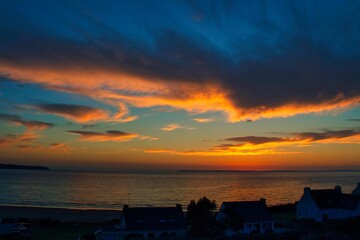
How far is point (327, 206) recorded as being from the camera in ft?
194

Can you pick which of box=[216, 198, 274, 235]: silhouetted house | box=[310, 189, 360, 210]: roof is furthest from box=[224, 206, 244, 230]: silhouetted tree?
box=[310, 189, 360, 210]: roof

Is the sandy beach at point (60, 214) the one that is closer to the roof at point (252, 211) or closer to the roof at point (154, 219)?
the roof at point (154, 219)

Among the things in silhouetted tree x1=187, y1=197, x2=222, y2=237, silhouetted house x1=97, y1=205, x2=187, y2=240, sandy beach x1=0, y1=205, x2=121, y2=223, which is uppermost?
silhouetted tree x1=187, y1=197, x2=222, y2=237

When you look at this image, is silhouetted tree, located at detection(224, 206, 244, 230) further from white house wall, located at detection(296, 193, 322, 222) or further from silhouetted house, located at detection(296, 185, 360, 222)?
silhouetted house, located at detection(296, 185, 360, 222)

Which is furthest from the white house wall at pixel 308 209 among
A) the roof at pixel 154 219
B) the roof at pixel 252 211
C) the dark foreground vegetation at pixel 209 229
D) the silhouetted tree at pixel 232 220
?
the roof at pixel 154 219

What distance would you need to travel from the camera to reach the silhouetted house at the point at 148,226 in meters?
46.9

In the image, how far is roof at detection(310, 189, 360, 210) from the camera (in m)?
58.8

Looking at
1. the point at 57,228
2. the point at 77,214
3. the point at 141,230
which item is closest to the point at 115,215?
the point at 77,214

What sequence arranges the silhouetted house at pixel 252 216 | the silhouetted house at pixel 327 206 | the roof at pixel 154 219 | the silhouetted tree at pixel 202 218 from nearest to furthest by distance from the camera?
the silhouetted tree at pixel 202 218
the roof at pixel 154 219
the silhouetted house at pixel 252 216
the silhouetted house at pixel 327 206

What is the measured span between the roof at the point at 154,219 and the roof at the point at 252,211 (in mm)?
6739

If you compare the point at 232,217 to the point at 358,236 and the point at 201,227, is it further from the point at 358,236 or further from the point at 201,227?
the point at 358,236

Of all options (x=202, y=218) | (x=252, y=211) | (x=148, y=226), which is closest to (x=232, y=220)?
(x=202, y=218)

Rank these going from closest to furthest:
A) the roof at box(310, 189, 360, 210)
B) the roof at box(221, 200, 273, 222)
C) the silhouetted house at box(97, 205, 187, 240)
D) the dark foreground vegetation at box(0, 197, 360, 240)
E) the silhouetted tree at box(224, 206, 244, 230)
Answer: the dark foreground vegetation at box(0, 197, 360, 240)
the silhouetted tree at box(224, 206, 244, 230)
the silhouetted house at box(97, 205, 187, 240)
the roof at box(221, 200, 273, 222)
the roof at box(310, 189, 360, 210)

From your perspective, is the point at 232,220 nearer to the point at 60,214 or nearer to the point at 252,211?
the point at 252,211
